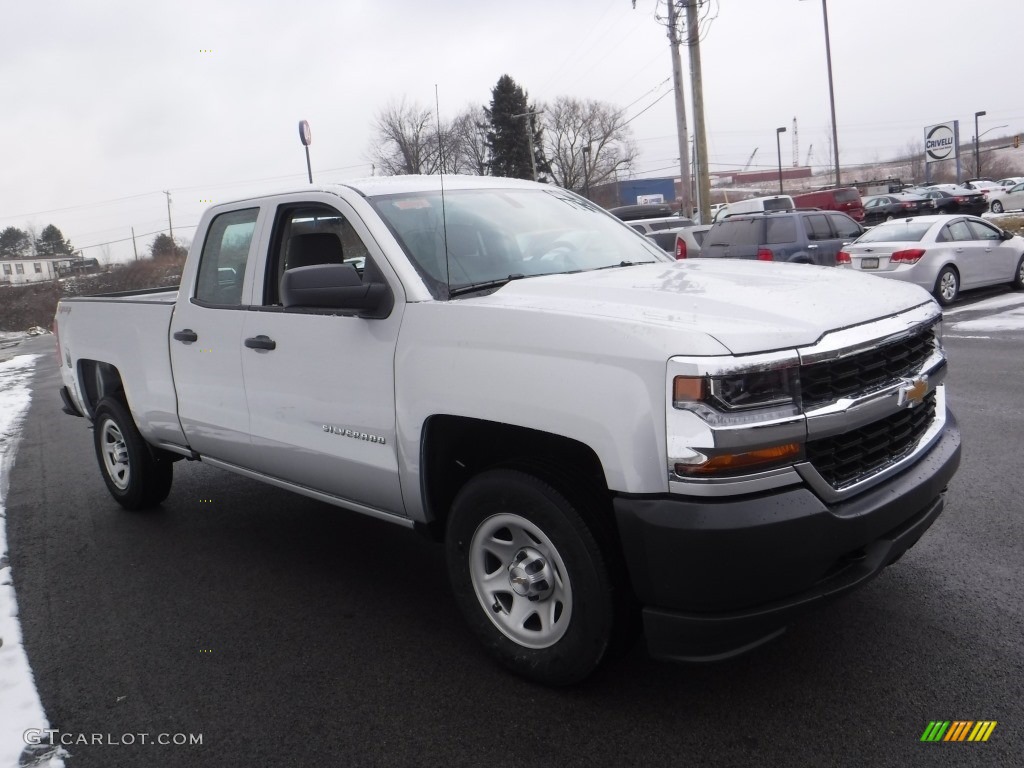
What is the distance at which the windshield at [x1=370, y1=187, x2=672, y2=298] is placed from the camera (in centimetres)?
360

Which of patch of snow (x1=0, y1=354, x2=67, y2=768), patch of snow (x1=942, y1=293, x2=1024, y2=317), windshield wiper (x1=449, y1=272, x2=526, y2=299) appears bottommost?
patch of snow (x1=0, y1=354, x2=67, y2=768)

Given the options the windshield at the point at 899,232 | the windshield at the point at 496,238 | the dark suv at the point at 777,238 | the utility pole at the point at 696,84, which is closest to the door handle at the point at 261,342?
the windshield at the point at 496,238

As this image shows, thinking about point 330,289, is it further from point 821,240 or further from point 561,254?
point 821,240

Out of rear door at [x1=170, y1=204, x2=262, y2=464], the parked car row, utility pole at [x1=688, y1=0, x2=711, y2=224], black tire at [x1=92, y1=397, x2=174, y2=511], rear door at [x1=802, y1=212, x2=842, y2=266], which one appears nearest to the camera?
rear door at [x1=170, y1=204, x2=262, y2=464]

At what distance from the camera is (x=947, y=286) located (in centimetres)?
1426

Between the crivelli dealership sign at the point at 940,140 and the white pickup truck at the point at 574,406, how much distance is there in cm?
3866

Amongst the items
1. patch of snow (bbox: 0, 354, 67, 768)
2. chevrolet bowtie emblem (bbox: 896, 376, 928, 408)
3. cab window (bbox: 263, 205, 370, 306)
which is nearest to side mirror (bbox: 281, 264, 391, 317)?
cab window (bbox: 263, 205, 370, 306)

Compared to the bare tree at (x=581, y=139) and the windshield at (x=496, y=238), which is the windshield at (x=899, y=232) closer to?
the windshield at (x=496, y=238)

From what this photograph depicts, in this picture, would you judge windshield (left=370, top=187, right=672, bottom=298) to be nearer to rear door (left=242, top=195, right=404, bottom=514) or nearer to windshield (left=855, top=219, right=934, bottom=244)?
rear door (left=242, top=195, right=404, bottom=514)

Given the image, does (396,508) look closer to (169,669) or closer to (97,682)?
(169,669)

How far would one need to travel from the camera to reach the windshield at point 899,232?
46.9 ft

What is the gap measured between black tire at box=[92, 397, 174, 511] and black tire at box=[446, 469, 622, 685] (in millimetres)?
3157

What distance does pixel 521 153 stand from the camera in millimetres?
46188

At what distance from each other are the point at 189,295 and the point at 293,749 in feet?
9.37
